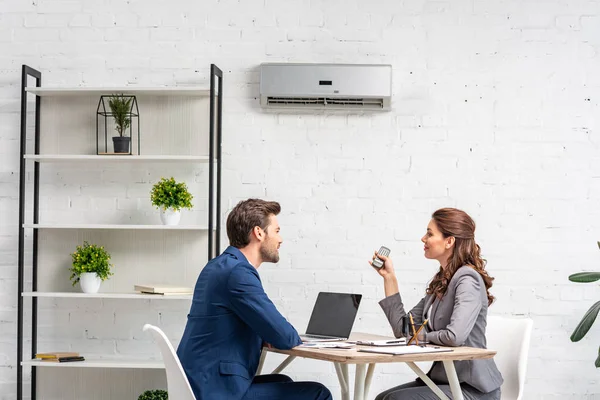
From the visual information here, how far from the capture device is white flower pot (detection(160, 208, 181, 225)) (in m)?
3.76

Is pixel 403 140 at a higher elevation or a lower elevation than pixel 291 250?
higher

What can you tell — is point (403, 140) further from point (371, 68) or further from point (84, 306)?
point (84, 306)

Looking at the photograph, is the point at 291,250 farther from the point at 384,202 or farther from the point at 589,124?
the point at 589,124

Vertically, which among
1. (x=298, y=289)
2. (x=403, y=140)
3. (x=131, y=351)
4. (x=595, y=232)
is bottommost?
(x=131, y=351)

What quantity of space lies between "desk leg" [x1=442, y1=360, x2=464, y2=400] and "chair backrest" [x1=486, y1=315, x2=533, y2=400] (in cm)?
54

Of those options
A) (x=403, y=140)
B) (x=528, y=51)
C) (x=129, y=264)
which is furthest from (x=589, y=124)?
(x=129, y=264)

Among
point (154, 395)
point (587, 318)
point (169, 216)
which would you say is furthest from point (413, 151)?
point (154, 395)

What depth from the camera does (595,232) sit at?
3928 millimetres

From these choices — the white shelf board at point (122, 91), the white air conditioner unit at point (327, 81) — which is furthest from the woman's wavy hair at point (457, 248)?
the white shelf board at point (122, 91)

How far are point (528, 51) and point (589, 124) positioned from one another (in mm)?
504

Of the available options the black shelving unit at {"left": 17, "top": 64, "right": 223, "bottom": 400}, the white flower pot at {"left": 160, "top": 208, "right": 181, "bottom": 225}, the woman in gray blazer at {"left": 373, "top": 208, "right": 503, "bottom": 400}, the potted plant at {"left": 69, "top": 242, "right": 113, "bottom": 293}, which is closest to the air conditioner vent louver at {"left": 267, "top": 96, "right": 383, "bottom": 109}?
the black shelving unit at {"left": 17, "top": 64, "right": 223, "bottom": 400}

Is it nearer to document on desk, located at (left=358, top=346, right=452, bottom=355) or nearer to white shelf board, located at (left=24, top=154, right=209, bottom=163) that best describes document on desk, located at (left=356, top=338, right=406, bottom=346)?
document on desk, located at (left=358, top=346, right=452, bottom=355)

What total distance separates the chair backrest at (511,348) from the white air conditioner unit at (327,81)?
1.34m

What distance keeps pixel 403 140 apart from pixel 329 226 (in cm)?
60
